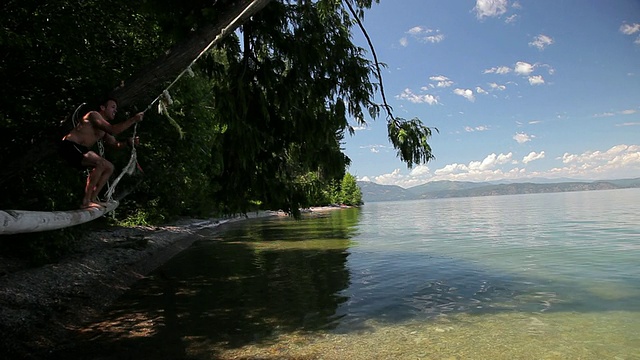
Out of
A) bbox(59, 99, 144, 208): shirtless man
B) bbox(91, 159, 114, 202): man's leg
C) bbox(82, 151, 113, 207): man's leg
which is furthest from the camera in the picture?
bbox(91, 159, 114, 202): man's leg

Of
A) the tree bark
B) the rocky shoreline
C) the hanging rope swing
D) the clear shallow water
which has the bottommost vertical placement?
the clear shallow water

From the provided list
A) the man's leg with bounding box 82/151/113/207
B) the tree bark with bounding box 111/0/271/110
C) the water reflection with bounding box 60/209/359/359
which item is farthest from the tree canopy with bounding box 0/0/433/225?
the water reflection with bounding box 60/209/359/359

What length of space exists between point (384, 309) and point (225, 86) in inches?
257

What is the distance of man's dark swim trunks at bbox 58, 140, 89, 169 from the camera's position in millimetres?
5910

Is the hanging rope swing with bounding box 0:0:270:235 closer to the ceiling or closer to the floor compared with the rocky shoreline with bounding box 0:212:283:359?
closer to the ceiling

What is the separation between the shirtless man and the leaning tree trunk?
310mm

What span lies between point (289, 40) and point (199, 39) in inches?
86.3

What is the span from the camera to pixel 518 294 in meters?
10.5

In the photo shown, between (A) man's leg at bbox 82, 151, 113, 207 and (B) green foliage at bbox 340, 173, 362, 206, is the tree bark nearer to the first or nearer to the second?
(A) man's leg at bbox 82, 151, 113, 207

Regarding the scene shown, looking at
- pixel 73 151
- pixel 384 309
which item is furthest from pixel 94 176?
Answer: pixel 384 309

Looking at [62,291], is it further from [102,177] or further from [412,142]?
[412,142]

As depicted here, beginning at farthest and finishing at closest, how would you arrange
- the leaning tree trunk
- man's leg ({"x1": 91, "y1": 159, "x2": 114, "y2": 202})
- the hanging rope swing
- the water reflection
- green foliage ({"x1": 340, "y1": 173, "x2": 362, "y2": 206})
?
green foliage ({"x1": 340, "y1": 173, "x2": 362, "y2": 206})
the water reflection
man's leg ({"x1": 91, "y1": 159, "x2": 114, "y2": 202})
the leaning tree trunk
the hanging rope swing

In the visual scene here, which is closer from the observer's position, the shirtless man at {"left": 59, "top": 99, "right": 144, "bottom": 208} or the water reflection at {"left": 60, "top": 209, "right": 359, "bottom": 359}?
the shirtless man at {"left": 59, "top": 99, "right": 144, "bottom": 208}

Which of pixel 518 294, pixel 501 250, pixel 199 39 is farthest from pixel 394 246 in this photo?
pixel 199 39
